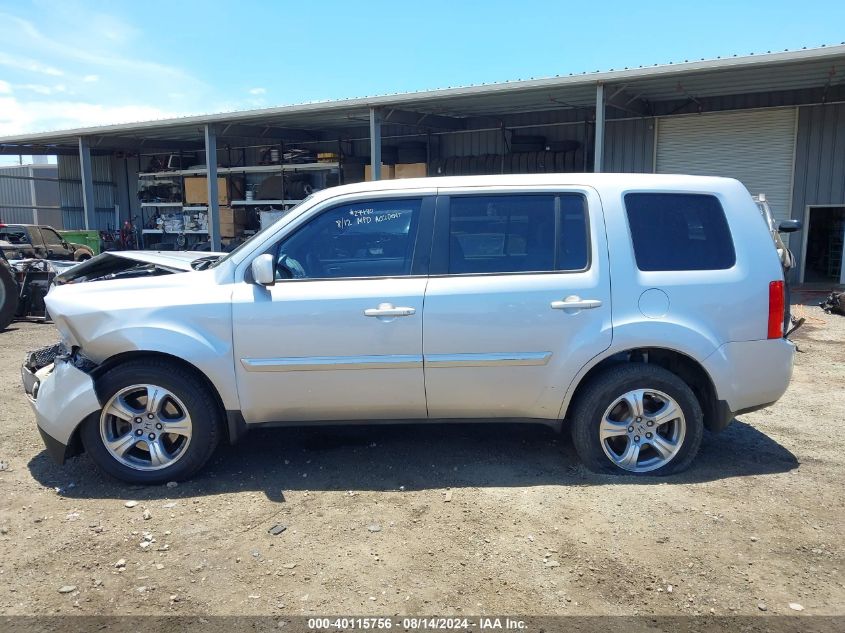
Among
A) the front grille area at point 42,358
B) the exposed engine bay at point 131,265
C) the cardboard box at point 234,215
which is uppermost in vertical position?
the cardboard box at point 234,215

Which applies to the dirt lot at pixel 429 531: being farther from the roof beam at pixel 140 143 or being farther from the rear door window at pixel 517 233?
the roof beam at pixel 140 143

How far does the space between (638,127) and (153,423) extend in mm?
14082

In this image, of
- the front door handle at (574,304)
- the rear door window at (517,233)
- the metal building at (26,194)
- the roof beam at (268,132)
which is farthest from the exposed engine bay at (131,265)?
the metal building at (26,194)

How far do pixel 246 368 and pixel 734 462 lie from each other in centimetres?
326

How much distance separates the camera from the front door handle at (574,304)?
12.9ft

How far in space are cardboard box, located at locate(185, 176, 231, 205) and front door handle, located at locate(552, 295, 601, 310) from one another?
1772 centimetres

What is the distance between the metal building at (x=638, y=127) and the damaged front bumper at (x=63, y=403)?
9.57 meters

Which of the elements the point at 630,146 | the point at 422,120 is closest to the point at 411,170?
the point at 422,120

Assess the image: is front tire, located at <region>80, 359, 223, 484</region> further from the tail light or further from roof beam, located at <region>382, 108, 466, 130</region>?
roof beam, located at <region>382, 108, 466, 130</region>

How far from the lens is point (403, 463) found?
4.43m

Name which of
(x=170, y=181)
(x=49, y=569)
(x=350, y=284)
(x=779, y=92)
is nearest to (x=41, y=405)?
(x=49, y=569)

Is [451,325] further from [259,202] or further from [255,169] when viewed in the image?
[255,169]

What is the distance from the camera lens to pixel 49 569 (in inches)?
127

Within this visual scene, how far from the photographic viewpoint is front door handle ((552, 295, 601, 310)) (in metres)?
3.95
